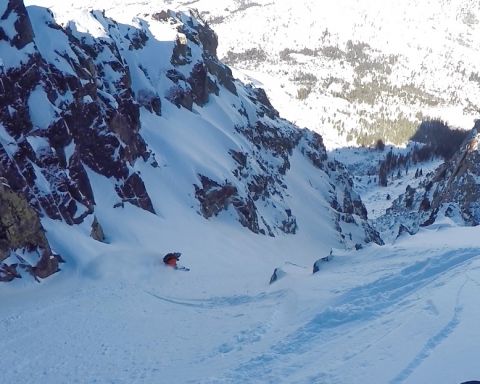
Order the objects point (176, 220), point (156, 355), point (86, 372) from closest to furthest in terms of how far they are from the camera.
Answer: point (86, 372)
point (156, 355)
point (176, 220)

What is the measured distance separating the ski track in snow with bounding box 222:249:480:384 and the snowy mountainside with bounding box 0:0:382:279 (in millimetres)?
14378

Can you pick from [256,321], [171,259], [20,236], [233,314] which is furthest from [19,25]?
[256,321]

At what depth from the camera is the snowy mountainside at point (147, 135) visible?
104 ft

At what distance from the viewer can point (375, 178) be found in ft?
566

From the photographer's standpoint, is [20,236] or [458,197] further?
[458,197]

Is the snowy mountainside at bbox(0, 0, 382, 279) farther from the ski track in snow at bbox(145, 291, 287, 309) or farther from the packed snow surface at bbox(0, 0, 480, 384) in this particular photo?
the ski track in snow at bbox(145, 291, 287, 309)

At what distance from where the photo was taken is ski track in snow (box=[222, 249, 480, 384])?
14781 mm

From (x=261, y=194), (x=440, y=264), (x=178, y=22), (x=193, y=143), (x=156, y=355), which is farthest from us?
(x=178, y=22)

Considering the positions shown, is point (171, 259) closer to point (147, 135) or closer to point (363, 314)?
point (363, 314)

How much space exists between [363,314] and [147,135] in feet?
118

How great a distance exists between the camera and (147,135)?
166ft

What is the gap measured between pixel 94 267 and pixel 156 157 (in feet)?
70.4

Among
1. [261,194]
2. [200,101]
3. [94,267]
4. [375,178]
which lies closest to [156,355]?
[94,267]

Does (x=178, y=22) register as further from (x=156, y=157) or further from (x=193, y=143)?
(x=156, y=157)
